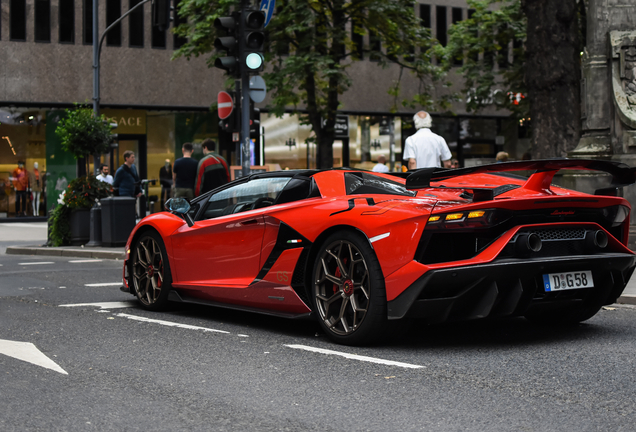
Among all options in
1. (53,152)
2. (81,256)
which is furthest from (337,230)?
(53,152)

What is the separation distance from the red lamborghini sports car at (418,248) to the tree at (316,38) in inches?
590

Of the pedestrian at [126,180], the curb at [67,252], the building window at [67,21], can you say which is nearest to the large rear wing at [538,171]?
the curb at [67,252]

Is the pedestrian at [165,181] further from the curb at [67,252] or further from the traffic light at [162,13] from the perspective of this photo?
the curb at [67,252]

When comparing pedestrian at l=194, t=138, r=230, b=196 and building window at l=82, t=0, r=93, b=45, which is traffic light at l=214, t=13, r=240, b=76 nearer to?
pedestrian at l=194, t=138, r=230, b=196

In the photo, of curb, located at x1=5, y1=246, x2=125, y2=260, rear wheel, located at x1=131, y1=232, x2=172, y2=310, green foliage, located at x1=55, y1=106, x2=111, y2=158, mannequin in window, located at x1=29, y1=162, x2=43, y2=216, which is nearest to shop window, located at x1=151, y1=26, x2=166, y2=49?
mannequin in window, located at x1=29, y1=162, x2=43, y2=216

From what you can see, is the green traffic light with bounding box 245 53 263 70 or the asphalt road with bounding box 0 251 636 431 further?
the green traffic light with bounding box 245 53 263 70

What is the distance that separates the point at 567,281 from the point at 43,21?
2762 centimetres

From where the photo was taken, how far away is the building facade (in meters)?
30.0

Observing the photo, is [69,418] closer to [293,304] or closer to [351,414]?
[351,414]

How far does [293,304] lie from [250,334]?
508mm

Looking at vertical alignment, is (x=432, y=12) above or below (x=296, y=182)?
above

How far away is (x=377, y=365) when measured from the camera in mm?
5312

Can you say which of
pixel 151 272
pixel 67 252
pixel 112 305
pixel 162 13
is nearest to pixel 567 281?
pixel 151 272

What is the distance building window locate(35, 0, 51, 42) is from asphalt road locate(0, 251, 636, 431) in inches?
964
